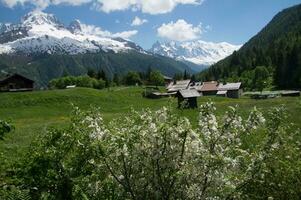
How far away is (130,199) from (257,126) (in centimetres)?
347

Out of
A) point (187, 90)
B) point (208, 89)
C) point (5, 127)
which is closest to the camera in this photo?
point (5, 127)

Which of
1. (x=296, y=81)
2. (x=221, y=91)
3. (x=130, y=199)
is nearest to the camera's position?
(x=130, y=199)

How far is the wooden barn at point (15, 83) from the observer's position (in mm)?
120125

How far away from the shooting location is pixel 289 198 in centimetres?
1371

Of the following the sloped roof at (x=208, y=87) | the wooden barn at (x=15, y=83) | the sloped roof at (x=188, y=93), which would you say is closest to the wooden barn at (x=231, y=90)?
the sloped roof at (x=208, y=87)

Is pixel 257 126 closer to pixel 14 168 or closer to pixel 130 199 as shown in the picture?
pixel 130 199

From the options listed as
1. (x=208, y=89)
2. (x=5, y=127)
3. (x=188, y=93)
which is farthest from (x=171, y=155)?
(x=208, y=89)

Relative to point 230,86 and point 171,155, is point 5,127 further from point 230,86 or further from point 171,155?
point 230,86

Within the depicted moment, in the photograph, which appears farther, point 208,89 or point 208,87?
point 208,87

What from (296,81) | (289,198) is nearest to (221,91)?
(296,81)

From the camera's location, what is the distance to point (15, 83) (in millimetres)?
122625

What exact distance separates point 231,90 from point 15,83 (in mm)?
71664

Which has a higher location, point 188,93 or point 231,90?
point 188,93

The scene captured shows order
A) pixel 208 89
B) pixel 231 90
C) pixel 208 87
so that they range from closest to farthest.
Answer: pixel 231 90 → pixel 208 89 → pixel 208 87
